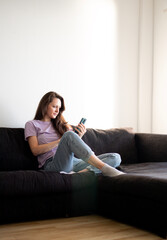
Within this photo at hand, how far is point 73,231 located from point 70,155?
700 mm

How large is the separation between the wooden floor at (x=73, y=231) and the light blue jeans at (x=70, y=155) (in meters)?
0.45

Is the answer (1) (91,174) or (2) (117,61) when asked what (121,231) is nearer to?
(1) (91,174)

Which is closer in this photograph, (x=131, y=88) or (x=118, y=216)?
(x=118, y=216)

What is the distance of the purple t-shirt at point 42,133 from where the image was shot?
10.8ft

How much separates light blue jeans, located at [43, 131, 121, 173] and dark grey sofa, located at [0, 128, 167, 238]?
15 centimetres

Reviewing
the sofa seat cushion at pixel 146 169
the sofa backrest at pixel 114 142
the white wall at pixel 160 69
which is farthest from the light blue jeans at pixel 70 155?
the white wall at pixel 160 69

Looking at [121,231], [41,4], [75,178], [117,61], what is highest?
[41,4]

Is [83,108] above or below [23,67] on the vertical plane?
below

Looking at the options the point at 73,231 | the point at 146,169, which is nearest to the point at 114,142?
the point at 146,169

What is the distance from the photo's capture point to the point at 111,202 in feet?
9.29

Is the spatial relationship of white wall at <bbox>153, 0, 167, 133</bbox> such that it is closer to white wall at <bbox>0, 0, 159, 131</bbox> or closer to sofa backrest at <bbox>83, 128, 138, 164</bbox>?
white wall at <bbox>0, 0, 159, 131</bbox>

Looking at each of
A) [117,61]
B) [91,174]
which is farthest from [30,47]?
[91,174]

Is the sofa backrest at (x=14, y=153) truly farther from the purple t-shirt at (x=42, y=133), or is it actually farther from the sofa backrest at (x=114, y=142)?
the sofa backrest at (x=114, y=142)

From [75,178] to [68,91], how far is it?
152cm
